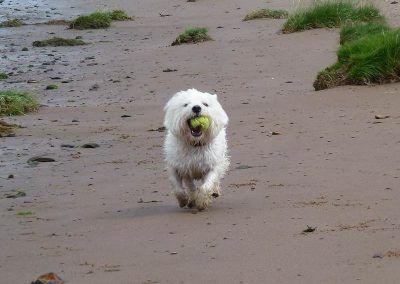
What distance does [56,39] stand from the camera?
23.0 m

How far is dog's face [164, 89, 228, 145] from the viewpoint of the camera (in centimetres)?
888

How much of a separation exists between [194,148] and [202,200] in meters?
0.59

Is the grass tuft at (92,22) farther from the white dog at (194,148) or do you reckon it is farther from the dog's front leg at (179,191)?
the dog's front leg at (179,191)

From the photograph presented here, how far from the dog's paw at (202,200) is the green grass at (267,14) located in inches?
567

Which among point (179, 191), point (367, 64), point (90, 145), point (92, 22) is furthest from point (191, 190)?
point (92, 22)

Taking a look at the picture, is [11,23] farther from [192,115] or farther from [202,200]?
[202,200]

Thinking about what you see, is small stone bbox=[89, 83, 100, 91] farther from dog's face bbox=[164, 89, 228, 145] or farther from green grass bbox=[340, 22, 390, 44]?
dog's face bbox=[164, 89, 228, 145]

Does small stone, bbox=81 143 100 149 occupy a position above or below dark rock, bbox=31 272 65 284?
below

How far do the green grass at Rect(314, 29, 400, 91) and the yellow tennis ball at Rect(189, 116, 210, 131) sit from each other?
5.31 metres

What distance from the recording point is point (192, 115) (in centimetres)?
889

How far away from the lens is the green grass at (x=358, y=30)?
16750 mm

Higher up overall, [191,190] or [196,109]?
[196,109]

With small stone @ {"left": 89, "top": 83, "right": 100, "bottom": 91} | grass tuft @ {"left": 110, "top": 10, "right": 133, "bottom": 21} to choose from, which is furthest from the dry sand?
grass tuft @ {"left": 110, "top": 10, "right": 133, "bottom": 21}

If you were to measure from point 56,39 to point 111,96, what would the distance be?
7.20 m
